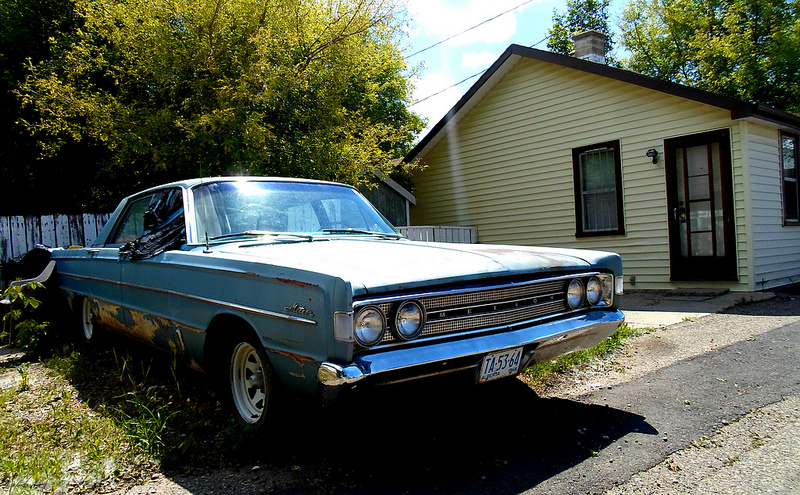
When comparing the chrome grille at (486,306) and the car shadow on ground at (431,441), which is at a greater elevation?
the chrome grille at (486,306)

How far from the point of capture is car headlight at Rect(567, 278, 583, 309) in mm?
3578

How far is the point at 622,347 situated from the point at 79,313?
17.7ft

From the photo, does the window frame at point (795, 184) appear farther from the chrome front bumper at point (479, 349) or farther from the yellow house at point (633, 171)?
the chrome front bumper at point (479, 349)

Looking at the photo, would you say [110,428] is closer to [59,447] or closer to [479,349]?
[59,447]

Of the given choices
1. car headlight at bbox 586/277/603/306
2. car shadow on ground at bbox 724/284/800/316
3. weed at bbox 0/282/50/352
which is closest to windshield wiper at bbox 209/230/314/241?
car headlight at bbox 586/277/603/306

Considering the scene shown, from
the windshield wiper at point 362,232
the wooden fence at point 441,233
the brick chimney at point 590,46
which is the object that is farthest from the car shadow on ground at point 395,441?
the brick chimney at point 590,46

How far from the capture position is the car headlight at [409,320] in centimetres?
278

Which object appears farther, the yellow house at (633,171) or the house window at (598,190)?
the house window at (598,190)

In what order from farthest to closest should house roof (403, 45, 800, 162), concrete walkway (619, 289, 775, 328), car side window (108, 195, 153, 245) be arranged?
house roof (403, 45, 800, 162) → concrete walkway (619, 289, 775, 328) → car side window (108, 195, 153, 245)

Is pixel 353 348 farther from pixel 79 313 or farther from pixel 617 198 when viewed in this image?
pixel 617 198

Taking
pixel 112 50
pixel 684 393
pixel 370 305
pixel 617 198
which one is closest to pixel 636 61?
pixel 617 198

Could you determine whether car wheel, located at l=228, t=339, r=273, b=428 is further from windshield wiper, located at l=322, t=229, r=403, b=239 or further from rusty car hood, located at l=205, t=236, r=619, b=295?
windshield wiper, located at l=322, t=229, r=403, b=239

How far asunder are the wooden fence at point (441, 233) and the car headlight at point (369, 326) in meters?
8.08

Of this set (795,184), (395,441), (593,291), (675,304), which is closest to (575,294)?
(593,291)
